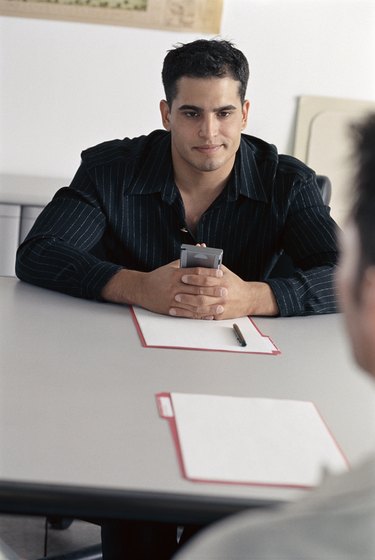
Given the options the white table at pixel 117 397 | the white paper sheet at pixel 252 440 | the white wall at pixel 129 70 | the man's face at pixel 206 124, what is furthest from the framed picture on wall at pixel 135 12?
the white paper sheet at pixel 252 440

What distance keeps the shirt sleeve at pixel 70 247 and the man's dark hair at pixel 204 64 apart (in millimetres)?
335

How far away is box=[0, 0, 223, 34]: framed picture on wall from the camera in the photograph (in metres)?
3.47

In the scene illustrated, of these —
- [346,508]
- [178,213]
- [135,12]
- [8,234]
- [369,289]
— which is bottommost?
[8,234]

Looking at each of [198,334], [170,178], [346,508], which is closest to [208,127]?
[170,178]

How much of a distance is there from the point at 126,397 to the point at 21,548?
1128mm

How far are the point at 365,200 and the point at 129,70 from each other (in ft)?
9.56

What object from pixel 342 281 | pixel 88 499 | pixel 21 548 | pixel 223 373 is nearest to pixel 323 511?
pixel 342 281

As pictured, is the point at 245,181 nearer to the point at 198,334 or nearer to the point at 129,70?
the point at 198,334

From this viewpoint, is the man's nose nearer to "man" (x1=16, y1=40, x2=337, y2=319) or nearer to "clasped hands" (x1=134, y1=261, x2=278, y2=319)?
"man" (x1=16, y1=40, x2=337, y2=319)

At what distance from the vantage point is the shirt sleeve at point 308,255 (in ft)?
6.55

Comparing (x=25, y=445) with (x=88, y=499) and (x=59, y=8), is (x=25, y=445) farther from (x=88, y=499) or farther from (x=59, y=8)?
(x=59, y=8)

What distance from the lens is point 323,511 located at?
623mm

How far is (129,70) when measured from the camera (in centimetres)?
354

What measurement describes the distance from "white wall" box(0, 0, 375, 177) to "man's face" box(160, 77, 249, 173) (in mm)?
1323
